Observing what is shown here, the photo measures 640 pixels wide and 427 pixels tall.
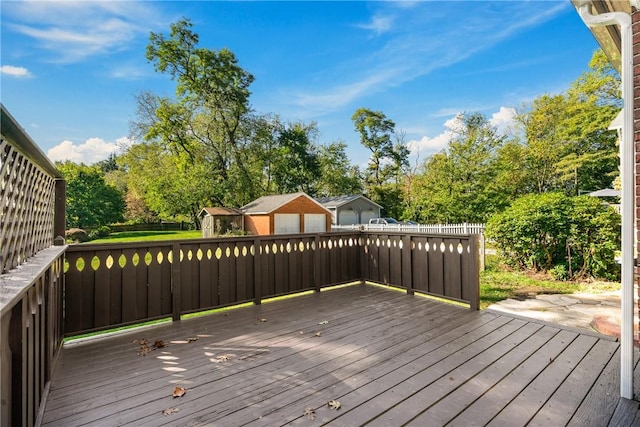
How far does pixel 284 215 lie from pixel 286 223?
1.75 ft

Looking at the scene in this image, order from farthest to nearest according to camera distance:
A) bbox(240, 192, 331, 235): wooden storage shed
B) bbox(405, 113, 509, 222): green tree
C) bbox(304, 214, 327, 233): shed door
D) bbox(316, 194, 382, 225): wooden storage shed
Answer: bbox(316, 194, 382, 225): wooden storage shed → bbox(304, 214, 327, 233): shed door → bbox(240, 192, 331, 235): wooden storage shed → bbox(405, 113, 509, 222): green tree

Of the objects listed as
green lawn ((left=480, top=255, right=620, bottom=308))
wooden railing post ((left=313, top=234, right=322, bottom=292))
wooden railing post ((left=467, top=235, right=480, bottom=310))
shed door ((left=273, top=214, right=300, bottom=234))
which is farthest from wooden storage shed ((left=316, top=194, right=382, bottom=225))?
wooden railing post ((left=467, top=235, right=480, bottom=310))

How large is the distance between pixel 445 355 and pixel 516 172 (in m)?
19.7

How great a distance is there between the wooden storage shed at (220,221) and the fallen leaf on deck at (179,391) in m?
15.2

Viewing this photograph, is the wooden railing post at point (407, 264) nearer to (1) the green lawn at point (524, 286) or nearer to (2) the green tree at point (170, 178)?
(1) the green lawn at point (524, 286)

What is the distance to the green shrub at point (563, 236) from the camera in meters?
5.73

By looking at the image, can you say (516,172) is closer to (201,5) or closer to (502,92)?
(502,92)

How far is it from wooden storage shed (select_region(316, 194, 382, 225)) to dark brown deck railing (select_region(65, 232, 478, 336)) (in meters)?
17.6

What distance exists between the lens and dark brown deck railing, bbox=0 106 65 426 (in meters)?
1.18

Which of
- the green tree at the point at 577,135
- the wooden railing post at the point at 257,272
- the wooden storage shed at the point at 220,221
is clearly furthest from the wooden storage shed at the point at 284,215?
the green tree at the point at 577,135

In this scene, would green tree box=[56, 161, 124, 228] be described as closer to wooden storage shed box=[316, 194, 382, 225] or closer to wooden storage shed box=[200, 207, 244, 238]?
wooden storage shed box=[200, 207, 244, 238]

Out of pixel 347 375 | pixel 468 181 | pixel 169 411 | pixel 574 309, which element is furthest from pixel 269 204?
pixel 169 411

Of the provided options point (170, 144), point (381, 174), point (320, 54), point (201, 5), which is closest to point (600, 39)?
point (201, 5)

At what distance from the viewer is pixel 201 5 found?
10.0m
